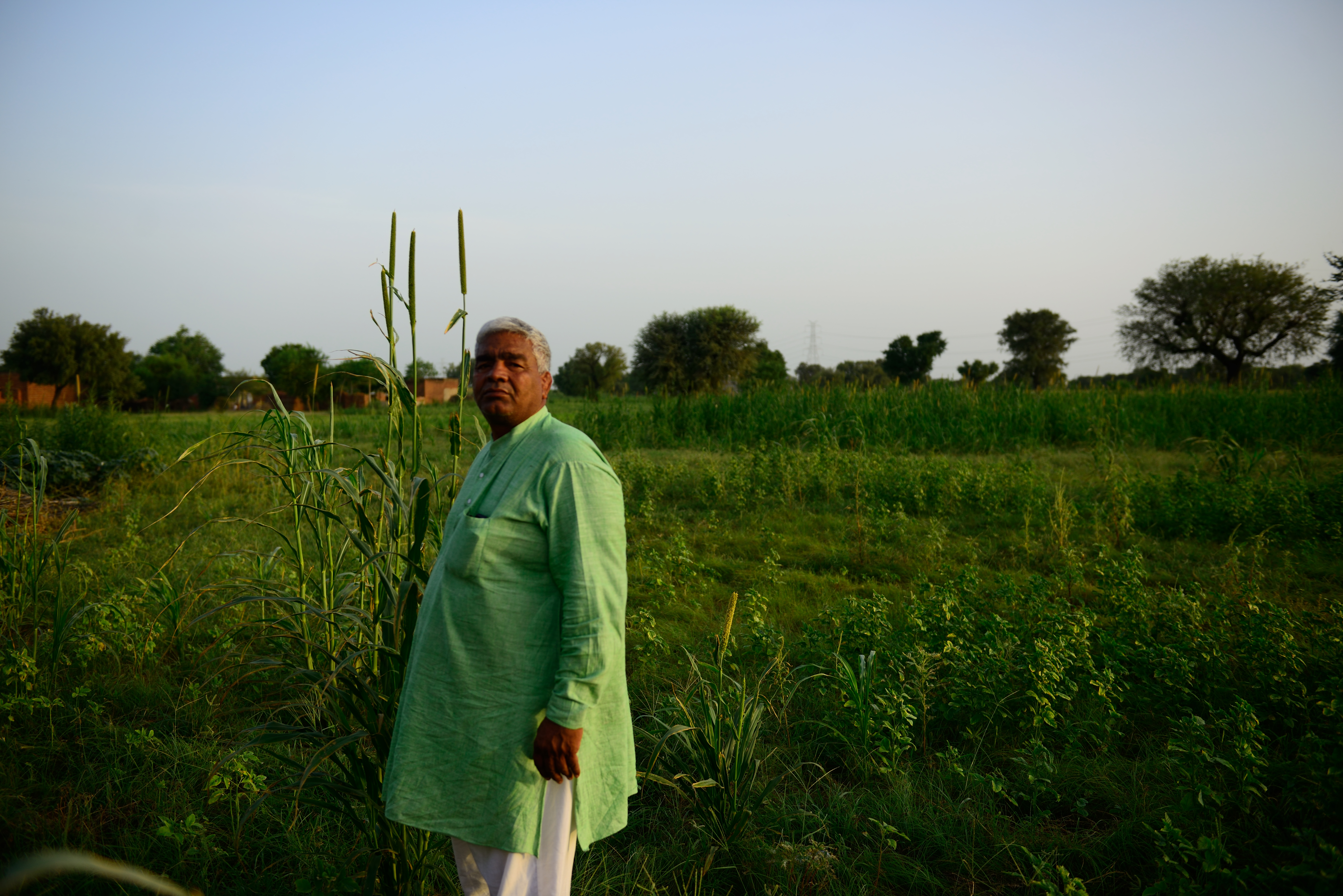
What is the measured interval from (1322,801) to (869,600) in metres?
2.13

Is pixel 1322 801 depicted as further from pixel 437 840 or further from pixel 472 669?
pixel 437 840

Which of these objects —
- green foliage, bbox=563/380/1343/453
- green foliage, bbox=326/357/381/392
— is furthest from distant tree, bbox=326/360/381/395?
green foliage, bbox=563/380/1343/453

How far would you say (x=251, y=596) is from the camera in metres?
1.81

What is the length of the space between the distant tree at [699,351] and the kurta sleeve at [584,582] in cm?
2903

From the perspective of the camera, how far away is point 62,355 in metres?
28.5

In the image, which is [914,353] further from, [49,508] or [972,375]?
[49,508]

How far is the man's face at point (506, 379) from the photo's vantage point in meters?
1.63

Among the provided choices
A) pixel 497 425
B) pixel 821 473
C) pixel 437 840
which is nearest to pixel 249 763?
pixel 437 840

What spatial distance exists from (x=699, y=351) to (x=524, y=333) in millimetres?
30152

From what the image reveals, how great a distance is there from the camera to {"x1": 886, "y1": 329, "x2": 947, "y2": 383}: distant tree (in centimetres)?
4253

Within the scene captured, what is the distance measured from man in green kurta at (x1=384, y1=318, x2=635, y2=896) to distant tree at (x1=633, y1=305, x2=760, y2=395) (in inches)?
1142

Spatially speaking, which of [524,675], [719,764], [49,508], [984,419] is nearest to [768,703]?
[719,764]

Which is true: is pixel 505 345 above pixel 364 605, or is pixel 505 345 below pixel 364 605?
above

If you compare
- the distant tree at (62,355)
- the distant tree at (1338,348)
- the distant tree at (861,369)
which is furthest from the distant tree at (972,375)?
the distant tree at (62,355)
